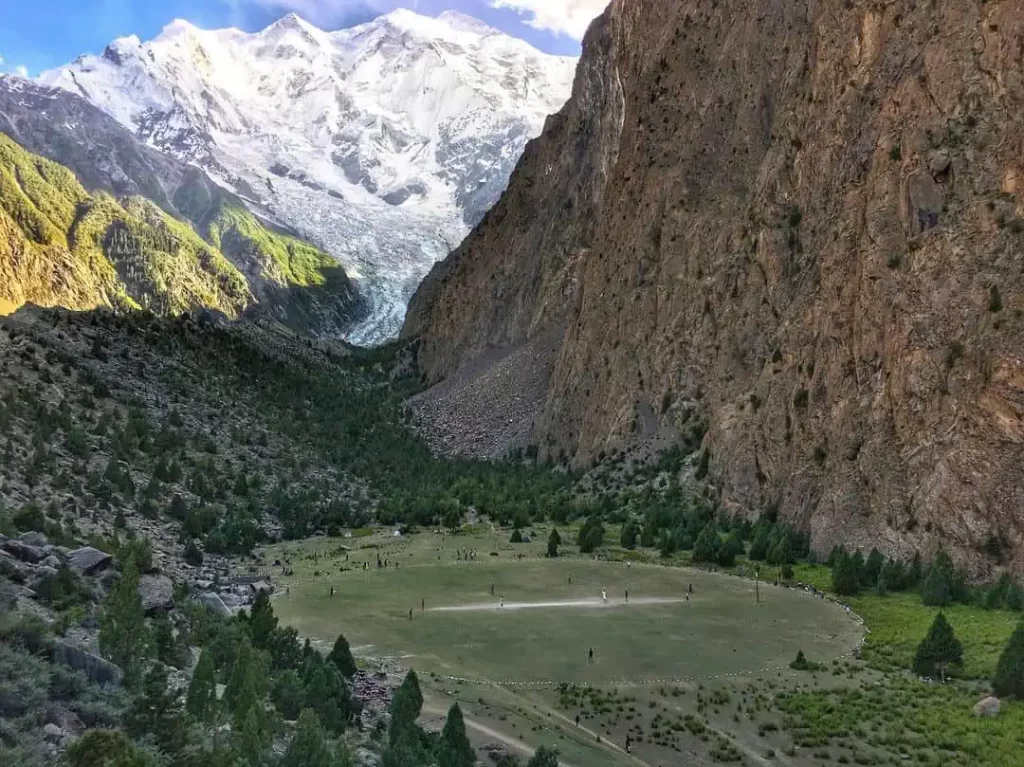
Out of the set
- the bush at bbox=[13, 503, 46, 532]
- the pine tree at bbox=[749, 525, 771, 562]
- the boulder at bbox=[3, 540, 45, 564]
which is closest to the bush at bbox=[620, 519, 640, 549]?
the pine tree at bbox=[749, 525, 771, 562]

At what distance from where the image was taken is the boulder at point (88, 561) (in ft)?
79.7

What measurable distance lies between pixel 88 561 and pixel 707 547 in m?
37.8

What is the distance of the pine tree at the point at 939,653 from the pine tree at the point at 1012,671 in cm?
265

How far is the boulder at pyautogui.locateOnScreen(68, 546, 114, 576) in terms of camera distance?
24297 millimetres

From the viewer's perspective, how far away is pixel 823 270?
59.6m

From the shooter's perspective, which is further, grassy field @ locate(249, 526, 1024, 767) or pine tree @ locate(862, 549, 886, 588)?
pine tree @ locate(862, 549, 886, 588)

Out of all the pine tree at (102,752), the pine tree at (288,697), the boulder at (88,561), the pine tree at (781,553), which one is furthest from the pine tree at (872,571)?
the pine tree at (102,752)

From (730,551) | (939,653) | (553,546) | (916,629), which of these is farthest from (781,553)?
(939,653)

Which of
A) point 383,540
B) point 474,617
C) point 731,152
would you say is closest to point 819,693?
point 474,617

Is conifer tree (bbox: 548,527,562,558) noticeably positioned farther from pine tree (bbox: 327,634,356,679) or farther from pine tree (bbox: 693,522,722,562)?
pine tree (bbox: 327,634,356,679)

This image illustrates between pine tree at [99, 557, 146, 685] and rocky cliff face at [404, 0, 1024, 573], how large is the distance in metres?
38.0

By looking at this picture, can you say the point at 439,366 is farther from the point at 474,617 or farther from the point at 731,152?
the point at 474,617

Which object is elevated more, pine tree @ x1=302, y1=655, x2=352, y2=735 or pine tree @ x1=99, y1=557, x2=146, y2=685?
pine tree @ x1=99, y1=557, x2=146, y2=685

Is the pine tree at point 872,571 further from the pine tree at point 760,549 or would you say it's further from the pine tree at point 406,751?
the pine tree at point 406,751
